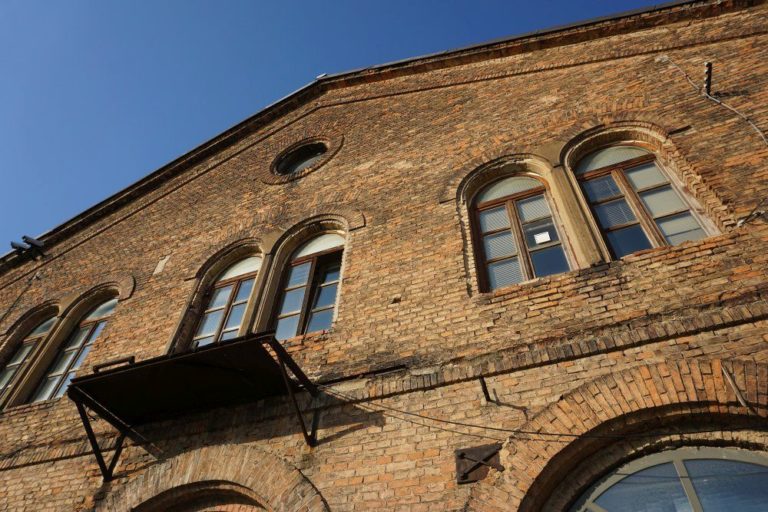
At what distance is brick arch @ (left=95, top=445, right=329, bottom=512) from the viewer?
4230mm

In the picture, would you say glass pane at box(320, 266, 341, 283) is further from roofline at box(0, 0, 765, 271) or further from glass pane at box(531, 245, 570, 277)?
roofline at box(0, 0, 765, 271)

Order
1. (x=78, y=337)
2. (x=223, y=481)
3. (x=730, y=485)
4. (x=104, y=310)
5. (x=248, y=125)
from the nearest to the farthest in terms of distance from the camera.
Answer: (x=730, y=485), (x=223, y=481), (x=78, y=337), (x=104, y=310), (x=248, y=125)

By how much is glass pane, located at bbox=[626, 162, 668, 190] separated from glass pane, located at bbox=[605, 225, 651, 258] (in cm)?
73

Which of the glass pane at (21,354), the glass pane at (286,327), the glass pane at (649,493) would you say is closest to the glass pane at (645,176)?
the glass pane at (649,493)

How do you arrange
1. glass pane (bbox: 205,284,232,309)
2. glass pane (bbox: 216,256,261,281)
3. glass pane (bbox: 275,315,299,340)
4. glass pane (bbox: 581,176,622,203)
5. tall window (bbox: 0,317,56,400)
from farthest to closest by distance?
tall window (bbox: 0,317,56,400)
glass pane (bbox: 216,256,261,281)
glass pane (bbox: 205,284,232,309)
glass pane (bbox: 275,315,299,340)
glass pane (bbox: 581,176,622,203)

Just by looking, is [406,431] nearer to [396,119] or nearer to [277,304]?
[277,304]

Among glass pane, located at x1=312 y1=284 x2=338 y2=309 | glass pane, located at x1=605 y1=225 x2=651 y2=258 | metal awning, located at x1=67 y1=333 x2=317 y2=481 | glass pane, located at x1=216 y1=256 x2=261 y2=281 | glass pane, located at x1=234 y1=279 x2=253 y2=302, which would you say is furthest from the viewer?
glass pane, located at x1=216 y1=256 x2=261 y2=281

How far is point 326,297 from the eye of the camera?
21.0 feet

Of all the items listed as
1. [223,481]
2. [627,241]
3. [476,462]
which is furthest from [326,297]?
[627,241]

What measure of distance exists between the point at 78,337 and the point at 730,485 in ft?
26.6

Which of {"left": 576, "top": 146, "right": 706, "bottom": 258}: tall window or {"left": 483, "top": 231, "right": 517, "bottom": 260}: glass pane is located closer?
Answer: {"left": 576, "top": 146, "right": 706, "bottom": 258}: tall window

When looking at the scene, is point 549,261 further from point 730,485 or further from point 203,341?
point 203,341

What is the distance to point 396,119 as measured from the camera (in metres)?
8.78

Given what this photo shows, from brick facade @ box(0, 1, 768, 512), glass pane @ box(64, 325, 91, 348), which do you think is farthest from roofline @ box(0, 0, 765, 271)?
glass pane @ box(64, 325, 91, 348)
